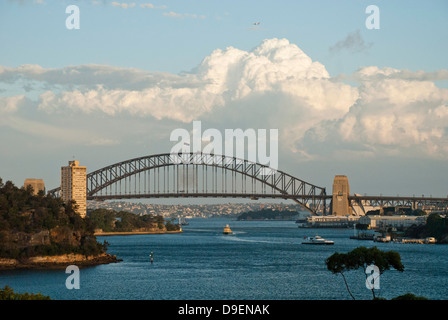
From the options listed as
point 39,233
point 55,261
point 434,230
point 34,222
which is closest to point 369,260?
point 55,261

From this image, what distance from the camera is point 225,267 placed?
243 ft

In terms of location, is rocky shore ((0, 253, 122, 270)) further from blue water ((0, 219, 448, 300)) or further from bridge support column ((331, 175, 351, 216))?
bridge support column ((331, 175, 351, 216))

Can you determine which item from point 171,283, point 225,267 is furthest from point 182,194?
point 171,283

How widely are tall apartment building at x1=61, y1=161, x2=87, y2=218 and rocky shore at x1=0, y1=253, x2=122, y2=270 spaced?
9486 centimetres

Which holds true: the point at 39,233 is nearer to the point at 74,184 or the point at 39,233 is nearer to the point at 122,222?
the point at 74,184

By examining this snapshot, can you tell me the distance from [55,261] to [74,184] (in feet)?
328

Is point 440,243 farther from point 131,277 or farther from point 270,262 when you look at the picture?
point 131,277

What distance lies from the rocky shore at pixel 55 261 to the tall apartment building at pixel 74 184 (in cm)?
9486

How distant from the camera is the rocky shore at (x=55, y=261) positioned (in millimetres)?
74312

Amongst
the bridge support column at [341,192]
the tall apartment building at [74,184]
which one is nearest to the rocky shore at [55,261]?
the tall apartment building at [74,184]

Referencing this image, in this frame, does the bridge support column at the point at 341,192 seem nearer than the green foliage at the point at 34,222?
No

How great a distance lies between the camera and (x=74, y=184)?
175 metres

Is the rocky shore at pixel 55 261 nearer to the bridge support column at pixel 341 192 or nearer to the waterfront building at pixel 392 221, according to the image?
the waterfront building at pixel 392 221
